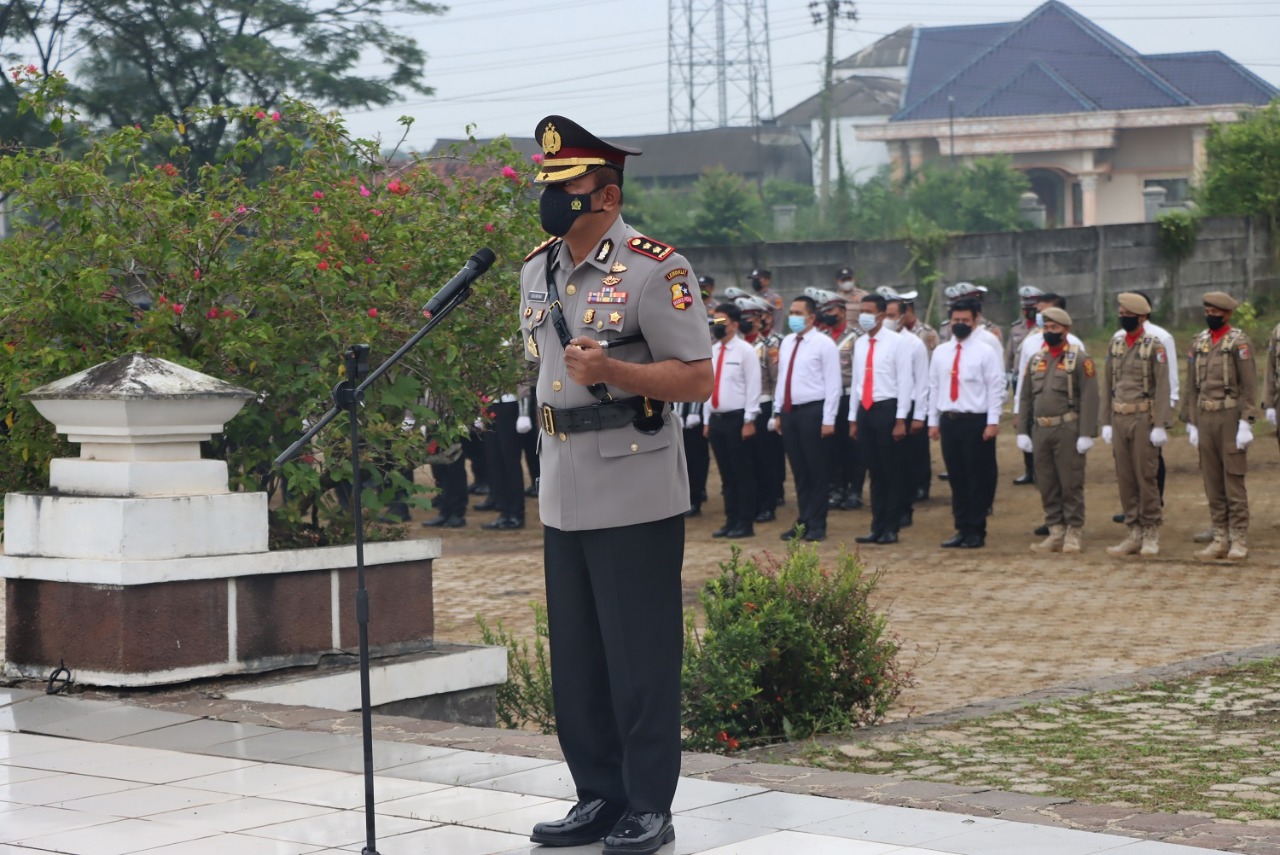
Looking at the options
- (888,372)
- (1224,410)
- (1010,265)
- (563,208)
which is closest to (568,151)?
(563,208)

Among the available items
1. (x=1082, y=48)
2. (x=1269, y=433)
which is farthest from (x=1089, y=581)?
(x=1082, y=48)

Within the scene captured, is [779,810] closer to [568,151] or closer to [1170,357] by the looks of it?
[568,151]

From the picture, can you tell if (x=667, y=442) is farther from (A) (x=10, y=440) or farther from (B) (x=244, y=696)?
(A) (x=10, y=440)

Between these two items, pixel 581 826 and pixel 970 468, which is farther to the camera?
pixel 970 468

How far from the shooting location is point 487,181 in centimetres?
859

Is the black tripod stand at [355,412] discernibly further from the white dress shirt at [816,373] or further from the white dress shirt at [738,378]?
the white dress shirt at [738,378]

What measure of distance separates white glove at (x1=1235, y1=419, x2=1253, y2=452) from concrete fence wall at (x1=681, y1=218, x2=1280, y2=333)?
11.0m

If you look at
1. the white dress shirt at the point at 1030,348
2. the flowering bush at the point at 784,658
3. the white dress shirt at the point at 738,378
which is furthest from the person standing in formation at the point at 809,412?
the flowering bush at the point at 784,658

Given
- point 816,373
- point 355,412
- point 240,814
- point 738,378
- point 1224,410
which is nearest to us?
point 355,412

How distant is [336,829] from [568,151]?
6.46 feet

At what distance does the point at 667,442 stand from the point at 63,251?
Answer: 3873 millimetres

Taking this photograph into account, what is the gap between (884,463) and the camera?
581 inches

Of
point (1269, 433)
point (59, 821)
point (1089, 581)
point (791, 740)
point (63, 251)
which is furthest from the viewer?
point (1269, 433)

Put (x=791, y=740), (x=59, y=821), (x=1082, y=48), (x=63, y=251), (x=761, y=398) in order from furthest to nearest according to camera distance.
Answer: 1. (x=1082, y=48)
2. (x=761, y=398)
3. (x=63, y=251)
4. (x=791, y=740)
5. (x=59, y=821)
